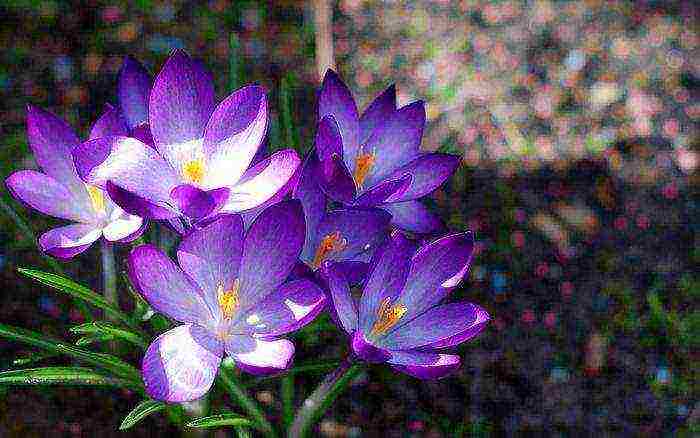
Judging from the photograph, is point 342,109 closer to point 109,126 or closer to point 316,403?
point 109,126

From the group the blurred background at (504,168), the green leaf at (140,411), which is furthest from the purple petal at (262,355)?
the blurred background at (504,168)

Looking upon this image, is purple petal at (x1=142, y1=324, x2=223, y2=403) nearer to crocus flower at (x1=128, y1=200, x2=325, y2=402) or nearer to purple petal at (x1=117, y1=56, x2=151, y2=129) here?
crocus flower at (x1=128, y1=200, x2=325, y2=402)

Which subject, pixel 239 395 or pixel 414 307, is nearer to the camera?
pixel 414 307

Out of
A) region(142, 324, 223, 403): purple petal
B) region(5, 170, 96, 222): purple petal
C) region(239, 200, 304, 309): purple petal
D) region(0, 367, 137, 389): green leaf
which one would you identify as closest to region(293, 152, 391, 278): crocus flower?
region(239, 200, 304, 309): purple petal

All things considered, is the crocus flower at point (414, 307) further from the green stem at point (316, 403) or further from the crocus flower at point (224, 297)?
the green stem at point (316, 403)

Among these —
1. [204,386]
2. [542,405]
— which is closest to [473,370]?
[542,405]

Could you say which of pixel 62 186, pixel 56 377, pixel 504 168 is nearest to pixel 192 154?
pixel 62 186
